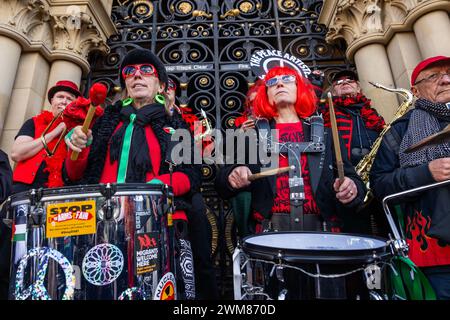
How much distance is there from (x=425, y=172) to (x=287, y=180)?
77 cm

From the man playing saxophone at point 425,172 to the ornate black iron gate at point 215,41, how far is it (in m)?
2.08

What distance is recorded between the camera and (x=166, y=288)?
1.37 meters

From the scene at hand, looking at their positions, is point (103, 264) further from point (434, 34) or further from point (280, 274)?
point (434, 34)

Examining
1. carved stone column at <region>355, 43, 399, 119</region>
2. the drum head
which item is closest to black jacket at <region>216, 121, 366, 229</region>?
the drum head

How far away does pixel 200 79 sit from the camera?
4.09 metres

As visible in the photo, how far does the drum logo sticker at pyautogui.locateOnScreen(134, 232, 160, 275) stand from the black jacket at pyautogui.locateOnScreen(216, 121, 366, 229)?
0.78m

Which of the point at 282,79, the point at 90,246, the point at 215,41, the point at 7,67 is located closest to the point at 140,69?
the point at 282,79

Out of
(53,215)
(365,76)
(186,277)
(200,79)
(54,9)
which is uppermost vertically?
(54,9)

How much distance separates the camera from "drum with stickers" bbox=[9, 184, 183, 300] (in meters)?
1.26

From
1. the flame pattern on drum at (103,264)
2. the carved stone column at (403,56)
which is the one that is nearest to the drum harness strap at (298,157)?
the flame pattern on drum at (103,264)

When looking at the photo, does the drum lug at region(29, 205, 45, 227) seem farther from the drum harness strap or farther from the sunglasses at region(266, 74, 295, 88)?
the sunglasses at region(266, 74, 295, 88)
